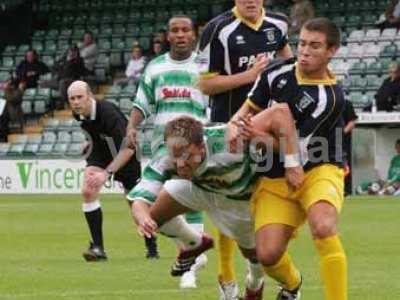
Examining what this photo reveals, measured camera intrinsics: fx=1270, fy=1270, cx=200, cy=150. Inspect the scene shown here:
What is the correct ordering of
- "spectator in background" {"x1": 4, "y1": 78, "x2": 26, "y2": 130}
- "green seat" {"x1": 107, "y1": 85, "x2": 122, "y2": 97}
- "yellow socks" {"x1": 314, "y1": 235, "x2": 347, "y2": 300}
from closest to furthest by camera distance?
"yellow socks" {"x1": 314, "y1": 235, "x2": 347, "y2": 300} < "green seat" {"x1": 107, "y1": 85, "x2": 122, "y2": 97} < "spectator in background" {"x1": 4, "y1": 78, "x2": 26, "y2": 130}

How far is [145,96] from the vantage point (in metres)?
11.9

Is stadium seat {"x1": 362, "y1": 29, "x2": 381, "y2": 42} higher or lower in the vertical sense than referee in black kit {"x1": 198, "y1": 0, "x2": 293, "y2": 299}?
lower

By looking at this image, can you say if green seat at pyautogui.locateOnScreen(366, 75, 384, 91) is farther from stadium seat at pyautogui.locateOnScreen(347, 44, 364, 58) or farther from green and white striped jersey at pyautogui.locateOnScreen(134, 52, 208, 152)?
green and white striped jersey at pyautogui.locateOnScreen(134, 52, 208, 152)

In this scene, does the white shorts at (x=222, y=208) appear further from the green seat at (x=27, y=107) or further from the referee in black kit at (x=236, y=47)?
the green seat at (x=27, y=107)

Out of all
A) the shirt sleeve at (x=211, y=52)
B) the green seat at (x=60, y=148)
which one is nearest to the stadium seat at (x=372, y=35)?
the green seat at (x=60, y=148)

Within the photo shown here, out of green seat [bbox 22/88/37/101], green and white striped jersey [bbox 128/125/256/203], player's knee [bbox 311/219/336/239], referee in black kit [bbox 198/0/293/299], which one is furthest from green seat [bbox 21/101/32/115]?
player's knee [bbox 311/219/336/239]

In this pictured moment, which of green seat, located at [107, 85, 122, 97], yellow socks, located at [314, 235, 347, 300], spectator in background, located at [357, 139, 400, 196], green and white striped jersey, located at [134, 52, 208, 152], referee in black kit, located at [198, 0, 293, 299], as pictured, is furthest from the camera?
green seat, located at [107, 85, 122, 97]

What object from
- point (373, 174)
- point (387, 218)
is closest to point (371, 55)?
point (373, 174)

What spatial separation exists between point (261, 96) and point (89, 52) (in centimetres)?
2575

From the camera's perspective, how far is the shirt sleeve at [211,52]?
963cm

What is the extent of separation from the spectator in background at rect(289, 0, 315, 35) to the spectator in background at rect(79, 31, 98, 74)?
5902 millimetres

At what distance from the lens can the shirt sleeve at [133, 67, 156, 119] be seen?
1182 cm

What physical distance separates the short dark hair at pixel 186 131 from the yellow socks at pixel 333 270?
0.96 m

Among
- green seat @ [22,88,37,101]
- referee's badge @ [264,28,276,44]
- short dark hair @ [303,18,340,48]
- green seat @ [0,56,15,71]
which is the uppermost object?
short dark hair @ [303,18,340,48]
